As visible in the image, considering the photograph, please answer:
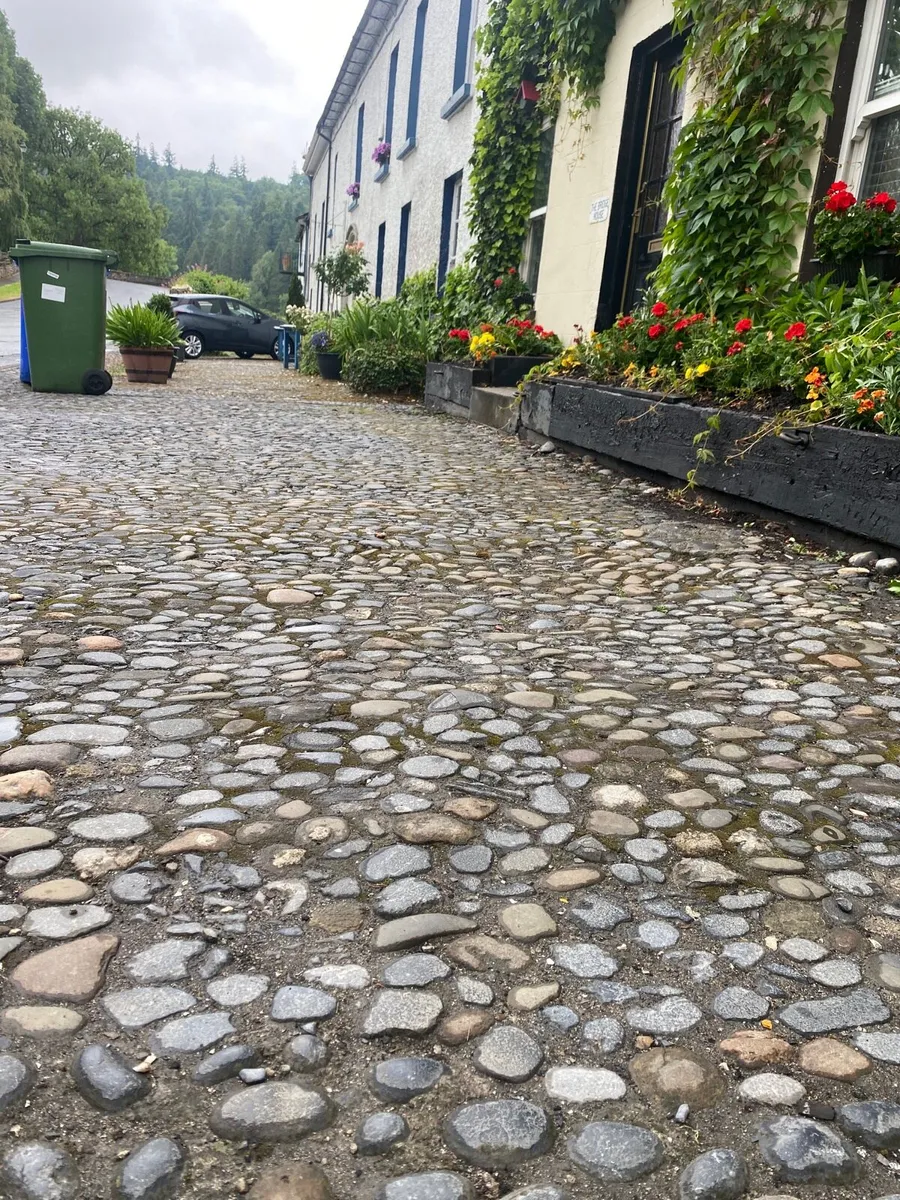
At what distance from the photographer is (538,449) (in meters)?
7.43

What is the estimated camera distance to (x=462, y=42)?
13148 mm

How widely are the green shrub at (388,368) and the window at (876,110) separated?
6985mm

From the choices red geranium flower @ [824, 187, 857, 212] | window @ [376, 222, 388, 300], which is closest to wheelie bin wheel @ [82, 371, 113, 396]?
red geranium flower @ [824, 187, 857, 212]

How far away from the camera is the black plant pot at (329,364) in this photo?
1506 centimetres

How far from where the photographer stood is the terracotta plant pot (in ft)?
41.5

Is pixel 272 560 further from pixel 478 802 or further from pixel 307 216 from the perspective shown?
pixel 307 216

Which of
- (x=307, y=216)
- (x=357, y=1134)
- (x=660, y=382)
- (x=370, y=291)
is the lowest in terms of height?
(x=357, y=1134)

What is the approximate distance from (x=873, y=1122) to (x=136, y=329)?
12871 mm

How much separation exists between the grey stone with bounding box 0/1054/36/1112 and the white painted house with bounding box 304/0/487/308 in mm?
12579

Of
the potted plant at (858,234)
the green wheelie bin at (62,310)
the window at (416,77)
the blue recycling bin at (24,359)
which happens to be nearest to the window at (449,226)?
the window at (416,77)

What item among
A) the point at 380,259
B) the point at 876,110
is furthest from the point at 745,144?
the point at 380,259

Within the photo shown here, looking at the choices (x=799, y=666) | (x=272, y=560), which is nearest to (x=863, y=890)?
(x=799, y=666)

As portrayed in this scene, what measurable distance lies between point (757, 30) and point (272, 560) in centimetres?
456

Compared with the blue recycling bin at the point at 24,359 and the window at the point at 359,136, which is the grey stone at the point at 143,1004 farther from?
the window at the point at 359,136
